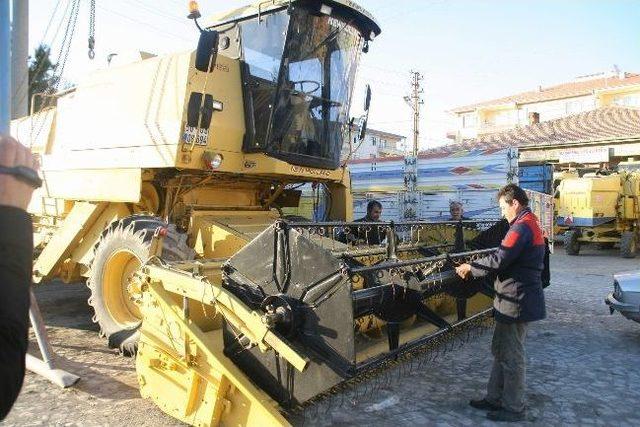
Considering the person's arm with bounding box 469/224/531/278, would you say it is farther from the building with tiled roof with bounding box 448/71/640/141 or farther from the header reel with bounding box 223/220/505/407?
the building with tiled roof with bounding box 448/71/640/141

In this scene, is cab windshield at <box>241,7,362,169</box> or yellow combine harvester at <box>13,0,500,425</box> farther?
cab windshield at <box>241,7,362,169</box>

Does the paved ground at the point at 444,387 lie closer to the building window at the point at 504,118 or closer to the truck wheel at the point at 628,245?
the truck wheel at the point at 628,245

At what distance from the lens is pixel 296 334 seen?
3.01 m

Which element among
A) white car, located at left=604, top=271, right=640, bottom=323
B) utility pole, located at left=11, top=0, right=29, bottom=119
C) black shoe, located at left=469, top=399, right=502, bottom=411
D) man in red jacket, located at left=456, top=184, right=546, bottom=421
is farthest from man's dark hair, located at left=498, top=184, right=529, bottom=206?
utility pole, located at left=11, top=0, right=29, bottom=119

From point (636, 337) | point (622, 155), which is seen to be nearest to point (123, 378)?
point (636, 337)

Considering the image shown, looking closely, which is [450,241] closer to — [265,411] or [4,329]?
[265,411]

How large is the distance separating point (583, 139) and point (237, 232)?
24115 millimetres

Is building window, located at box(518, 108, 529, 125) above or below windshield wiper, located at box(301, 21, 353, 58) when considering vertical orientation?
above

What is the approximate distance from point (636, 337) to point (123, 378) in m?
5.46

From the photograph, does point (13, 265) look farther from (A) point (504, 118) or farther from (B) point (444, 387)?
(A) point (504, 118)

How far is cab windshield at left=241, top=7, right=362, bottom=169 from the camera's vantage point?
5289mm

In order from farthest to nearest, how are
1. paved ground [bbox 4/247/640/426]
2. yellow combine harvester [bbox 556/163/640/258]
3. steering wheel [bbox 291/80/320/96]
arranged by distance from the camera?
1. yellow combine harvester [bbox 556/163/640/258]
2. steering wheel [bbox 291/80/320/96]
3. paved ground [bbox 4/247/640/426]

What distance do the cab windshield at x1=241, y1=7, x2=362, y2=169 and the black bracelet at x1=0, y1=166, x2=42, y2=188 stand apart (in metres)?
4.28

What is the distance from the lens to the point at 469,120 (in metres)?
51.0
